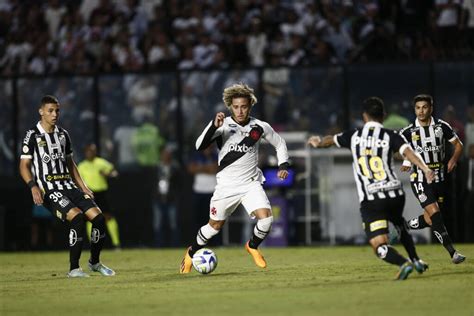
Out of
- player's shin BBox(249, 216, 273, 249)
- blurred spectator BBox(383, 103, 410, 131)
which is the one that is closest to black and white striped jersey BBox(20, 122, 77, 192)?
→ player's shin BBox(249, 216, 273, 249)

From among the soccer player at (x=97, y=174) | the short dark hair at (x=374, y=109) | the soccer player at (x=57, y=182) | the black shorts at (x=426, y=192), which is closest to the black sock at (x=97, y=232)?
the soccer player at (x=57, y=182)

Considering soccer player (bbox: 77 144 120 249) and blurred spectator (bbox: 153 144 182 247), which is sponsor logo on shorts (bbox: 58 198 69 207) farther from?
blurred spectator (bbox: 153 144 182 247)

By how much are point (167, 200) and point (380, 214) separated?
1136 centimetres

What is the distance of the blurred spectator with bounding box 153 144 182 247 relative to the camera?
21266 millimetres

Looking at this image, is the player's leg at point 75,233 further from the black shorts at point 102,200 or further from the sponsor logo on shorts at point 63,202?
the black shorts at point 102,200

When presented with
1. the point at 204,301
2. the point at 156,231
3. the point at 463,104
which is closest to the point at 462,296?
the point at 204,301

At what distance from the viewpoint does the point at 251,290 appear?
1006cm

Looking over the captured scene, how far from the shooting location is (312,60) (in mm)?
21000

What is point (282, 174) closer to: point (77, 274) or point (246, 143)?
point (246, 143)

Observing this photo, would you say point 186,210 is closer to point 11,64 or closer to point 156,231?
point 156,231

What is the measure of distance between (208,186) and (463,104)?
512cm

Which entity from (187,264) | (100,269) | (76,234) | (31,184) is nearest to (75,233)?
(76,234)

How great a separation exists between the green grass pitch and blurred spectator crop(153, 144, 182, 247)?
6370 mm

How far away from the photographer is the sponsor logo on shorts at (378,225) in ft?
33.6
